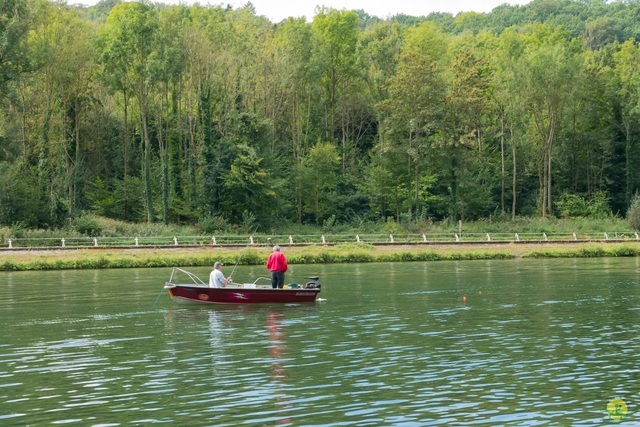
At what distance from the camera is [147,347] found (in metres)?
25.9

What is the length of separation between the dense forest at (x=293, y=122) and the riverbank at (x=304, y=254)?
48.0 feet

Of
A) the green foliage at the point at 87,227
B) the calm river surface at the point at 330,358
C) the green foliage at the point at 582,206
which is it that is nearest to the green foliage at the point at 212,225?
the green foliage at the point at 87,227

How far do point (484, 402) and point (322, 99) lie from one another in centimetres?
8688

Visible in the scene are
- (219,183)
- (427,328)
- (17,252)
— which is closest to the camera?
(427,328)

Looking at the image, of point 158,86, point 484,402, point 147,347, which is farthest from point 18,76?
point 484,402

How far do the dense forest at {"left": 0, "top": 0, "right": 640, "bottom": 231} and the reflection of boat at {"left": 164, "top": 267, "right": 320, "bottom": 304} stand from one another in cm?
4256

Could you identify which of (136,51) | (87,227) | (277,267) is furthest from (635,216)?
(277,267)

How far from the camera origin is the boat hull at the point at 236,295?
36.3 m

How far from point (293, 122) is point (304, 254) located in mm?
36529

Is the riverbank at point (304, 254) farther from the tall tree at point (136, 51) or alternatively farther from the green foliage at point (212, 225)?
the tall tree at point (136, 51)

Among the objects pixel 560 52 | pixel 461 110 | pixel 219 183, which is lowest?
pixel 219 183

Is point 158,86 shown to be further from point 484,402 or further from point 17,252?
point 484,402

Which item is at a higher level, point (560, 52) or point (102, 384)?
point (560, 52)

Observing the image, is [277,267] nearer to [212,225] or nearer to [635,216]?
[212,225]
